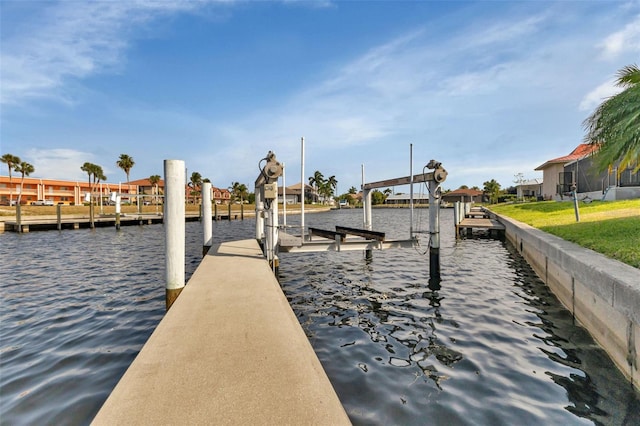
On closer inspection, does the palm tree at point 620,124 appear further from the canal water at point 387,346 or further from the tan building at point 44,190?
the tan building at point 44,190

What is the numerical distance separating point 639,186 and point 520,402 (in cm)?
3571

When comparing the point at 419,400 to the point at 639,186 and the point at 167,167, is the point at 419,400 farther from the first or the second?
the point at 639,186

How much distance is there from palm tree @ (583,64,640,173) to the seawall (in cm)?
491

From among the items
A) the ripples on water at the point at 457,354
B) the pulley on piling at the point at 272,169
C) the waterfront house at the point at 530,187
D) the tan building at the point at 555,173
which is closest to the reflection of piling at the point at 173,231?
the pulley on piling at the point at 272,169

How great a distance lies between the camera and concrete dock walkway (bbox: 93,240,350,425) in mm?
2596

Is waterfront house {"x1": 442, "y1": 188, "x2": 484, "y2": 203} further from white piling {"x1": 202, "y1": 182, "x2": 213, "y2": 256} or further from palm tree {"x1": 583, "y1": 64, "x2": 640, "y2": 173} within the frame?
white piling {"x1": 202, "y1": 182, "x2": 213, "y2": 256}

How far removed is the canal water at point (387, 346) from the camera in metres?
4.10

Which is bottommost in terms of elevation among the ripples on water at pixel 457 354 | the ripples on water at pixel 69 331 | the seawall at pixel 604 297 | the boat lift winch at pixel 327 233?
the ripples on water at pixel 457 354

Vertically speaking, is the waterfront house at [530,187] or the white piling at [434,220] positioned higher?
the waterfront house at [530,187]

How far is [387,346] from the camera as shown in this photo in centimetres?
588

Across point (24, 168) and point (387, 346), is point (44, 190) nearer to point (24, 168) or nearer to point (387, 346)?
point (24, 168)

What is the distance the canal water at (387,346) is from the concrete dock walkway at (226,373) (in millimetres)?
1151

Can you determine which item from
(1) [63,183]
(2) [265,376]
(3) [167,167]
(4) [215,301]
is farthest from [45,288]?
(1) [63,183]

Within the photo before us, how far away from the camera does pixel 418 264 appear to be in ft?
45.0
